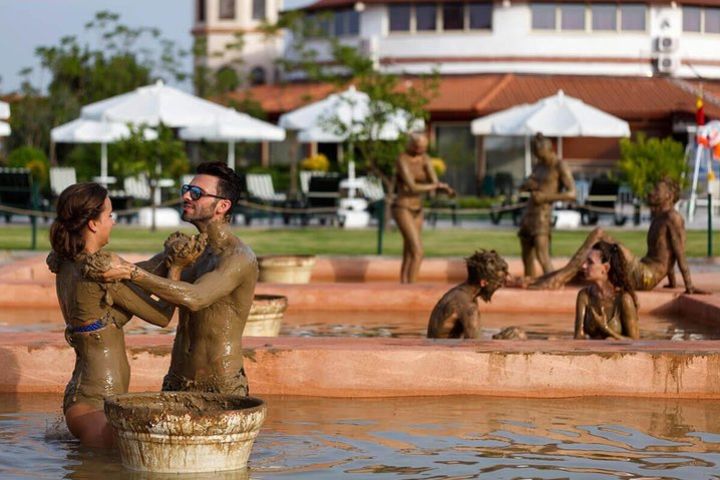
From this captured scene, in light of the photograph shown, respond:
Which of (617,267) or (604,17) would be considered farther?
(604,17)

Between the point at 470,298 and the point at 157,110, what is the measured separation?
71.6 ft

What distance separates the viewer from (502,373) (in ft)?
30.6

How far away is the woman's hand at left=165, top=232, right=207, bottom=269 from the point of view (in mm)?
6949

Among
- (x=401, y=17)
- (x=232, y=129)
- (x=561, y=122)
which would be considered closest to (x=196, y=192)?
(x=232, y=129)

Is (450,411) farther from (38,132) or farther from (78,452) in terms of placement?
(38,132)

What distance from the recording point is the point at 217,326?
7.09 metres

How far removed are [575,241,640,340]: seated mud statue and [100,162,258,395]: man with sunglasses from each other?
4084 mm

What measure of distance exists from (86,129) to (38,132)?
16.3 meters

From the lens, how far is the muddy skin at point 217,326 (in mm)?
7000

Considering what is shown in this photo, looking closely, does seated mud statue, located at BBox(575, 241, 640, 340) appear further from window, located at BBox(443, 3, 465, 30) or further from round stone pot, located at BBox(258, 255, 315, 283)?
window, located at BBox(443, 3, 465, 30)

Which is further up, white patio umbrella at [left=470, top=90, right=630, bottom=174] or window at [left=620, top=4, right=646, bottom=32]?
window at [left=620, top=4, right=646, bottom=32]

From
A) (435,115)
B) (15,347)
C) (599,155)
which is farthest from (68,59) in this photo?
(15,347)

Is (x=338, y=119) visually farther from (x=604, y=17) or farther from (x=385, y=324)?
(x=604, y=17)

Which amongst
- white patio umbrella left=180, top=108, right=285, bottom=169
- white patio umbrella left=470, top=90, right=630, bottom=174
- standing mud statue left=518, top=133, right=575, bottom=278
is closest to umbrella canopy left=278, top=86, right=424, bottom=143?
white patio umbrella left=180, top=108, right=285, bottom=169
